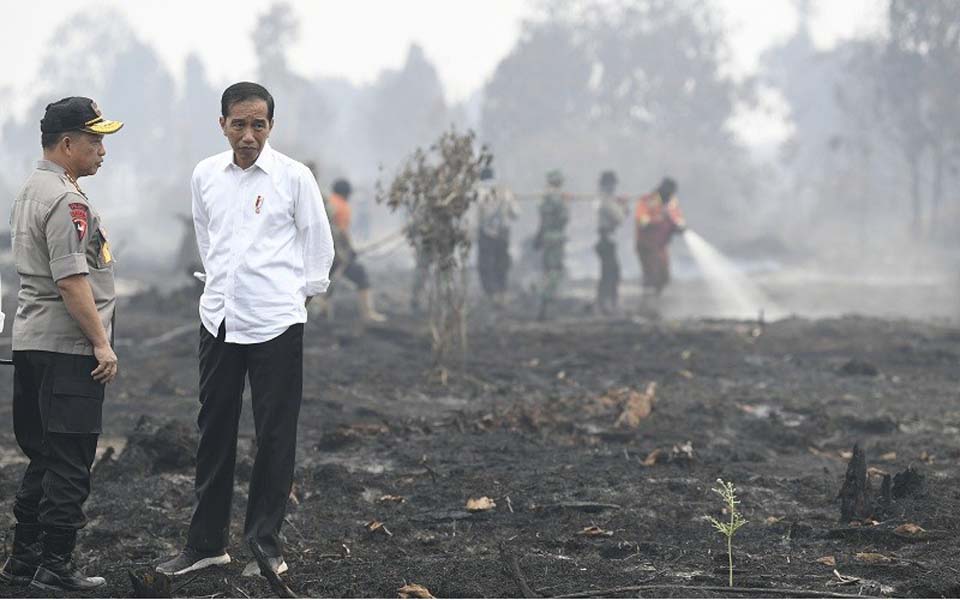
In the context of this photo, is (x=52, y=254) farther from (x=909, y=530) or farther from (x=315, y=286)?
(x=909, y=530)

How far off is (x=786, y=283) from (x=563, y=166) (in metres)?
17.3

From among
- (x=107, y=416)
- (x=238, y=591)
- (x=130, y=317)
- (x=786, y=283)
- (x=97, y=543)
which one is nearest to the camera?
(x=238, y=591)

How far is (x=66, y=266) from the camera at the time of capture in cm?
429

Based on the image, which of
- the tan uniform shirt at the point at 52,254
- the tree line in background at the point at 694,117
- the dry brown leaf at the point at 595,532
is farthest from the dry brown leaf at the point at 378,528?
the tree line in background at the point at 694,117

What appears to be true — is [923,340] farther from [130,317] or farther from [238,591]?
[238,591]

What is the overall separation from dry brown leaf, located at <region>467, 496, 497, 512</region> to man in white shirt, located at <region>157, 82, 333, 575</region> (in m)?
1.42

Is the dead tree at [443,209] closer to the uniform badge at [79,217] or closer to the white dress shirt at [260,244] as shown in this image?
the white dress shirt at [260,244]

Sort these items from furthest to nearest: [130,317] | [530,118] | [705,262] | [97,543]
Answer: [530,118] < [705,262] < [130,317] < [97,543]

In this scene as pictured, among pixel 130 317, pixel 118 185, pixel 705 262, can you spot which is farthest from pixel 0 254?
pixel 118 185

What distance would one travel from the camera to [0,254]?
2789 cm

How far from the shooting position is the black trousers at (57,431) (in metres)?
4.36

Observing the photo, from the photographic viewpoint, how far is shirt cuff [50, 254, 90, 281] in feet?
14.1

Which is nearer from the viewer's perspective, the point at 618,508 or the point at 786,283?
the point at 618,508

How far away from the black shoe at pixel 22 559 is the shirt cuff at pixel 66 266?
934 millimetres
